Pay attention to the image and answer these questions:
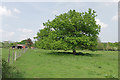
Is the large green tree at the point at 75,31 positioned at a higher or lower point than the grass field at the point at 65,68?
higher

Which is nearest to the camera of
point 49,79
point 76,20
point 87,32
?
point 49,79

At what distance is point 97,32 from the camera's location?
27.3 metres

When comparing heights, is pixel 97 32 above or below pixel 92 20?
below

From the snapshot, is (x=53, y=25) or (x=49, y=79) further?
(x=53, y=25)

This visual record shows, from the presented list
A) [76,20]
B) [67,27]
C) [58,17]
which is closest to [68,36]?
[67,27]

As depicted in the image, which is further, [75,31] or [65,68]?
[75,31]

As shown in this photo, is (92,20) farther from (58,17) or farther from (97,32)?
(58,17)

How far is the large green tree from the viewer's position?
25172 mm

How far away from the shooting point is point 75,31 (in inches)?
1043

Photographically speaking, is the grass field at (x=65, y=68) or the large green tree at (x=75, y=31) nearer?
the grass field at (x=65, y=68)

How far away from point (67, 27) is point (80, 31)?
114 inches

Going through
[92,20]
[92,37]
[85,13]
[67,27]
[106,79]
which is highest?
[85,13]

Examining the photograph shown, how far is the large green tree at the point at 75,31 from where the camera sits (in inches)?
991

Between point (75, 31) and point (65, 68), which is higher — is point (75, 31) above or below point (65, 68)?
above
